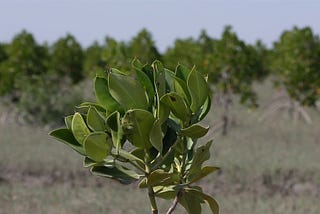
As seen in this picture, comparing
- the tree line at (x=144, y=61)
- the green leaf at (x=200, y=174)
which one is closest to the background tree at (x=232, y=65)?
the tree line at (x=144, y=61)

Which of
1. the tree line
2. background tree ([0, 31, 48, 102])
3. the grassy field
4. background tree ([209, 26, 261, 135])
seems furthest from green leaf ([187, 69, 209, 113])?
background tree ([0, 31, 48, 102])

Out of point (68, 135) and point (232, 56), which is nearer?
point (68, 135)

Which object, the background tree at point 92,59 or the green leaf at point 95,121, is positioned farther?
the background tree at point 92,59

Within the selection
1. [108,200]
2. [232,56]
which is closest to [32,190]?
[108,200]

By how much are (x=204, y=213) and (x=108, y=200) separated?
185 centimetres

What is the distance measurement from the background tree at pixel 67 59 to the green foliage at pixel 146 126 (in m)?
30.7

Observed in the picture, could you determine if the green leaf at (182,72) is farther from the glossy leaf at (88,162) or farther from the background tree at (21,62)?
the background tree at (21,62)

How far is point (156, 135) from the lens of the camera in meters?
2.51

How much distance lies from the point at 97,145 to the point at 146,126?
16 centimetres

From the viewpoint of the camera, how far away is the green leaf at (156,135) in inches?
98.2

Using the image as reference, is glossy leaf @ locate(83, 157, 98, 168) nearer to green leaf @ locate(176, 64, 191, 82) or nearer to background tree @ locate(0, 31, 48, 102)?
green leaf @ locate(176, 64, 191, 82)

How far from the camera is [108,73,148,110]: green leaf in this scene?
248 centimetres

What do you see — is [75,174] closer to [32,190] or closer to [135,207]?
[32,190]

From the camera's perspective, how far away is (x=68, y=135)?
2652mm
